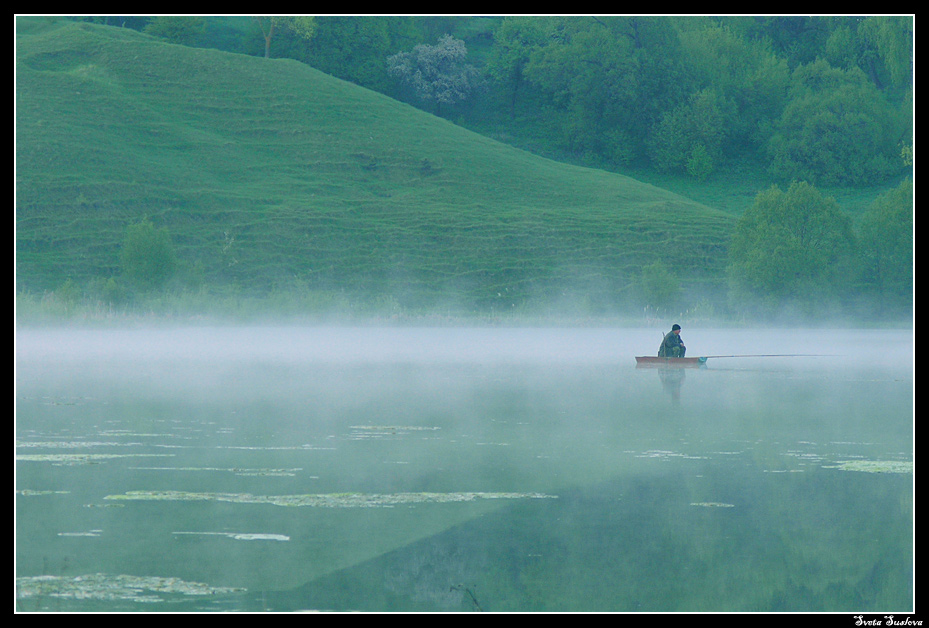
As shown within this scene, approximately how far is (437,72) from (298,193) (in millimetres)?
41073

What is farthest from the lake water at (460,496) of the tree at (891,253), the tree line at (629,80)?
the tree line at (629,80)

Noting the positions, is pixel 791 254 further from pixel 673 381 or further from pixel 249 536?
pixel 249 536

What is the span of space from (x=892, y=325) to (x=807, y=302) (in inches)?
204

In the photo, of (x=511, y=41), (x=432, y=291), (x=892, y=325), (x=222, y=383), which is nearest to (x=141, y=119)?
(x=432, y=291)

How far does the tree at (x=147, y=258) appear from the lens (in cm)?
6053

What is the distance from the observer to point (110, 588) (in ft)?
28.3

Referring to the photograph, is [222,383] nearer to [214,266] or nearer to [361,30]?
[214,266]

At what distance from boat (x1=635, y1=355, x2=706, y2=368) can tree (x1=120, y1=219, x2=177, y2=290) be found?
1427 inches

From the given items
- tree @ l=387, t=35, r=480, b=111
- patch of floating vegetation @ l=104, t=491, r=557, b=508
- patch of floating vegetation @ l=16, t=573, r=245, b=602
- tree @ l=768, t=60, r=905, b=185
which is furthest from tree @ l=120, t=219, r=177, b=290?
tree @ l=768, t=60, r=905, b=185

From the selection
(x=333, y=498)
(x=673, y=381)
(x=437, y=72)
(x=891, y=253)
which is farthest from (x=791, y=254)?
(x=437, y=72)

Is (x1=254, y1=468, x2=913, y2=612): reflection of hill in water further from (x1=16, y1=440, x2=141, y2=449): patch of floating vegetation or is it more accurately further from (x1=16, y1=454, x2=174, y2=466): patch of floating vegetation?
(x1=16, y1=440, x2=141, y2=449): patch of floating vegetation

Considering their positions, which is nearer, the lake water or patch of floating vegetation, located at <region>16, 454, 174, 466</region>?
the lake water

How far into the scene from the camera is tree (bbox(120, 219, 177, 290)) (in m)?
60.5
